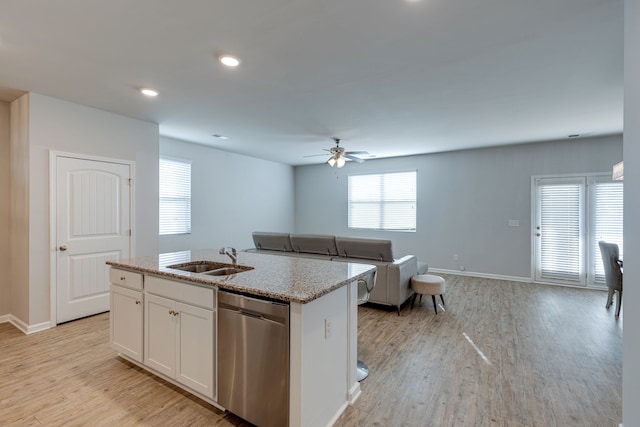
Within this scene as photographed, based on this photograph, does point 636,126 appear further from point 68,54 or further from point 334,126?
point 68,54

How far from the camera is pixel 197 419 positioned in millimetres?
1996

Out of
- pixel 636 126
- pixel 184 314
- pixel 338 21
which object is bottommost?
pixel 184 314

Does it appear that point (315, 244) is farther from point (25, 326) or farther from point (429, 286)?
point (25, 326)

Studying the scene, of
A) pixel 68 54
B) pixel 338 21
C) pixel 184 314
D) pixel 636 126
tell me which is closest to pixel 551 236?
pixel 636 126

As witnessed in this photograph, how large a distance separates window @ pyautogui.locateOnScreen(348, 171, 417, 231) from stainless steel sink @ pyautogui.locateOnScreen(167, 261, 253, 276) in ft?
17.5

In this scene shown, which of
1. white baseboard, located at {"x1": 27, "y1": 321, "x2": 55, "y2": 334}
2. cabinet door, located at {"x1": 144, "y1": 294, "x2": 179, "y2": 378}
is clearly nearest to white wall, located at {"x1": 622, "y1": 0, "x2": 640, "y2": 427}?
cabinet door, located at {"x1": 144, "y1": 294, "x2": 179, "y2": 378}

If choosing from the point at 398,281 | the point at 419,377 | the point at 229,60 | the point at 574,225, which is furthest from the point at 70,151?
the point at 574,225

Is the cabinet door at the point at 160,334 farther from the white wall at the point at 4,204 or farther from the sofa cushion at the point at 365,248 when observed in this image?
the white wall at the point at 4,204

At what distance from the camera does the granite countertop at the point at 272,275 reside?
1733 millimetres

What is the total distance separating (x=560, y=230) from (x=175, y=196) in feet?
23.5

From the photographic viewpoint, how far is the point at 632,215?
5.32 ft

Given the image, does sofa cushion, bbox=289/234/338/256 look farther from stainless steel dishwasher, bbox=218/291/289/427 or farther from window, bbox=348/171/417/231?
window, bbox=348/171/417/231

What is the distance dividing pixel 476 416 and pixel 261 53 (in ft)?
10.2

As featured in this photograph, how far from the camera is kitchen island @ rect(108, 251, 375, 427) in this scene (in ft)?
5.56
